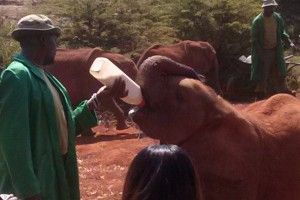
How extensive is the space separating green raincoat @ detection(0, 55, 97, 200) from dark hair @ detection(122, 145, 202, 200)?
1.46 meters

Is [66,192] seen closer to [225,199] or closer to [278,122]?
[225,199]

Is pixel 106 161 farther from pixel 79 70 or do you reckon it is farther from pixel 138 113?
pixel 138 113

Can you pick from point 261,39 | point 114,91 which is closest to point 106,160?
point 261,39

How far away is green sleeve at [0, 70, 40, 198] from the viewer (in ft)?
13.1

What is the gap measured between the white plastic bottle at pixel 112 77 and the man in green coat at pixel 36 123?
0.17 feet

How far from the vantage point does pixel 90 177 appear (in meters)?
9.52

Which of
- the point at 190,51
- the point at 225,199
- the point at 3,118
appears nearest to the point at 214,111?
the point at 225,199

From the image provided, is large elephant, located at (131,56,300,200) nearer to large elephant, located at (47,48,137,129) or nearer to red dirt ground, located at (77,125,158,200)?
red dirt ground, located at (77,125,158,200)

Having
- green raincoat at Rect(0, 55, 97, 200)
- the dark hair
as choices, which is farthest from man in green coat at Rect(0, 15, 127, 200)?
the dark hair

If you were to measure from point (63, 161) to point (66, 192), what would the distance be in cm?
19

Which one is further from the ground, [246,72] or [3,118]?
[3,118]

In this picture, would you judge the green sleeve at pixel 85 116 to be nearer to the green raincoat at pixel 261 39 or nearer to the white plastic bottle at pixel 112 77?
the white plastic bottle at pixel 112 77

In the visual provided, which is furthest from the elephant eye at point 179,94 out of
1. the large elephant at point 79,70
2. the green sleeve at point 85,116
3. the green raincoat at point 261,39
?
the large elephant at point 79,70

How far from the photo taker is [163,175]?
2607 mm
